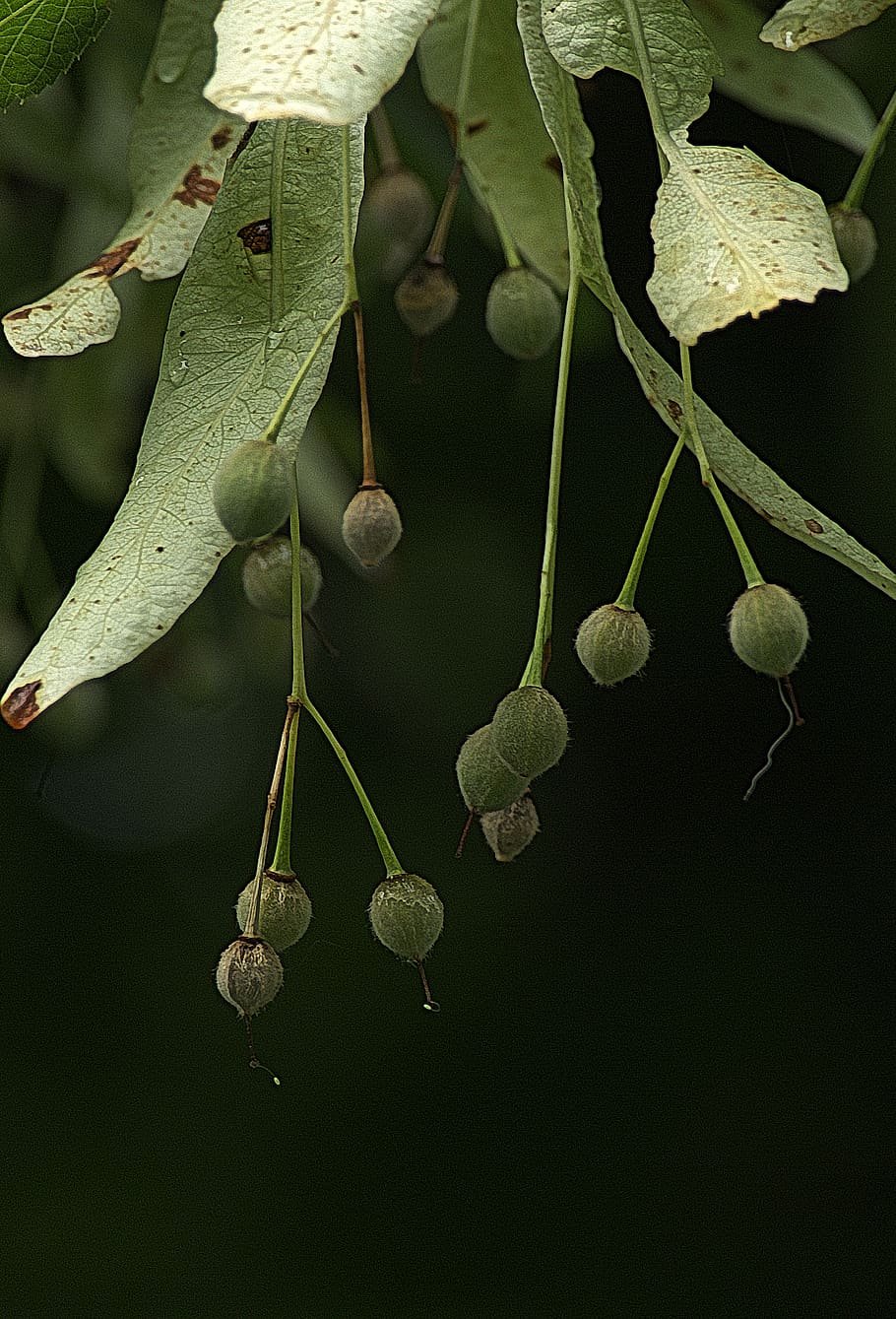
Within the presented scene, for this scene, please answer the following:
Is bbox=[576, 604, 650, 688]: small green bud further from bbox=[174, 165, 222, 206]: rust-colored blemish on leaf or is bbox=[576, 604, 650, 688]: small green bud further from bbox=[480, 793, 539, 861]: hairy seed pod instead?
bbox=[174, 165, 222, 206]: rust-colored blemish on leaf

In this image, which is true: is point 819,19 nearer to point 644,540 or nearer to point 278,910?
point 644,540

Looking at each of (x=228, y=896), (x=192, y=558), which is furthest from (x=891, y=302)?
Result: (x=192, y=558)

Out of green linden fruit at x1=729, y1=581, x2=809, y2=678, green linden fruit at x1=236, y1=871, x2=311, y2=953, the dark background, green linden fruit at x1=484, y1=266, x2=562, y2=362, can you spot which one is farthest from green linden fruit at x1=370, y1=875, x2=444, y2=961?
the dark background

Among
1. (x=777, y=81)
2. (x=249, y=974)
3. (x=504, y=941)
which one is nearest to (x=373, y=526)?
(x=249, y=974)

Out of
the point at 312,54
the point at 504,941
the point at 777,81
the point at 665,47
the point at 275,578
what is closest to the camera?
the point at 312,54

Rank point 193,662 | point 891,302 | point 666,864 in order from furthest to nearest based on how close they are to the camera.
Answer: point 666,864
point 891,302
point 193,662

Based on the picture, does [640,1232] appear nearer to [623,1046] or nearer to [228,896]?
[623,1046]

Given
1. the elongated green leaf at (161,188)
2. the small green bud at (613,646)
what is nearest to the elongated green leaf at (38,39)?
the elongated green leaf at (161,188)
